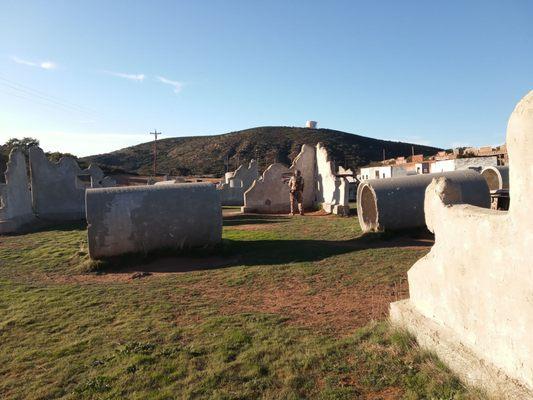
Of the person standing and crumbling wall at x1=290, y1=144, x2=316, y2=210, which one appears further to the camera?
crumbling wall at x1=290, y1=144, x2=316, y2=210

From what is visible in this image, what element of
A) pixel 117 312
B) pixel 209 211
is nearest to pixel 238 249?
pixel 209 211

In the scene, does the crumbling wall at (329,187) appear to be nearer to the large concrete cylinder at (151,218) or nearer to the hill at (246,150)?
the large concrete cylinder at (151,218)

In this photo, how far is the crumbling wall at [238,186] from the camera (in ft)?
82.1

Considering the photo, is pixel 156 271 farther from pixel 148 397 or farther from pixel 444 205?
pixel 444 205

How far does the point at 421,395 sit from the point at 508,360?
674 mm

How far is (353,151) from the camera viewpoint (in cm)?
7269

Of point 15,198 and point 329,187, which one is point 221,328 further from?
point 15,198

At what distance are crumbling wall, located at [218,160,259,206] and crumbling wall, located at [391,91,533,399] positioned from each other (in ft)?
69.2

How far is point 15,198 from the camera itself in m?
15.9

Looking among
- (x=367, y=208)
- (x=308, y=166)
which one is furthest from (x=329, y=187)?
(x=367, y=208)

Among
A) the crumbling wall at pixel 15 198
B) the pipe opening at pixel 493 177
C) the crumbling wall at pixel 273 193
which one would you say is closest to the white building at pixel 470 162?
the pipe opening at pixel 493 177

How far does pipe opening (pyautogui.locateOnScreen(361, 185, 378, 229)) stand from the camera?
11.6 meters

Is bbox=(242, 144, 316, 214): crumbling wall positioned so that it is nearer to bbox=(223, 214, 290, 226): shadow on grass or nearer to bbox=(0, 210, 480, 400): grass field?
bbox=(223, 214, 290, 226): shadow on grass

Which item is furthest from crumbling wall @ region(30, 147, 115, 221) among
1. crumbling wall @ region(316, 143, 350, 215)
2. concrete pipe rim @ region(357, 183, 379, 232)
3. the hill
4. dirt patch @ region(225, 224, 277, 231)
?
the hill
